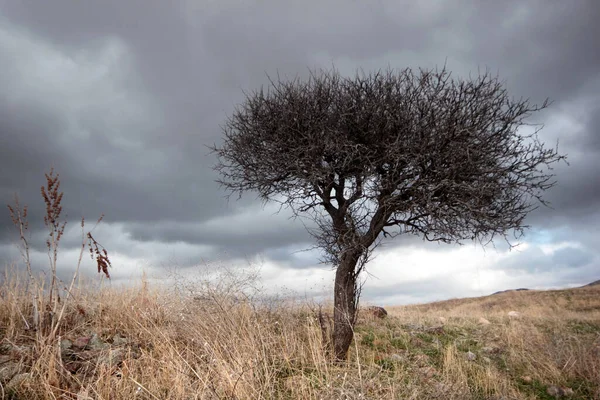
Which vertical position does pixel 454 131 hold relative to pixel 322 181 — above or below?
above

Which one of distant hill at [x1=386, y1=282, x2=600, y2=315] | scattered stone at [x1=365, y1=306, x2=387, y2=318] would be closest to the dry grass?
scattered stone at [x1=365, y1=306, x2=387, y2=318]

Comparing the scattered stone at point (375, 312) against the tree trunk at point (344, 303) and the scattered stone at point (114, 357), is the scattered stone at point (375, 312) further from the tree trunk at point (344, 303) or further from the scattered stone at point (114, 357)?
the scattered stone at point (114, 357)

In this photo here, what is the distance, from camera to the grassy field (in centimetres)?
561

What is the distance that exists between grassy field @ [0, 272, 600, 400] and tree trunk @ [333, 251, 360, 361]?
336 millimetres

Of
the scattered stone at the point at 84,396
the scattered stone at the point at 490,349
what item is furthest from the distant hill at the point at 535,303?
the scattered stone at the point at 84,396

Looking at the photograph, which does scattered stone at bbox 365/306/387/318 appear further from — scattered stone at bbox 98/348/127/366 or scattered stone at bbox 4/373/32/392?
scattered stone at bbox 4/373/32/392

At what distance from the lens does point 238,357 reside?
5.89 metres

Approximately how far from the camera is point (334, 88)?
9945mm

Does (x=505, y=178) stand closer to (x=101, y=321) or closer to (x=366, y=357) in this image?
(x=366, y=357)

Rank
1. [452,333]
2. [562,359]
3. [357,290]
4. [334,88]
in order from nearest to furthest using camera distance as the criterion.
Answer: [357,290] → [562,359] → [334,88] → [452,333]

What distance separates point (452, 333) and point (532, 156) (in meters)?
5.83

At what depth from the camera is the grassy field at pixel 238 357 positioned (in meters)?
5.61

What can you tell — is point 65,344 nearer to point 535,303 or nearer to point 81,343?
point 81,343

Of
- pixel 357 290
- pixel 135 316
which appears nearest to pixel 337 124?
pixel 357 290
